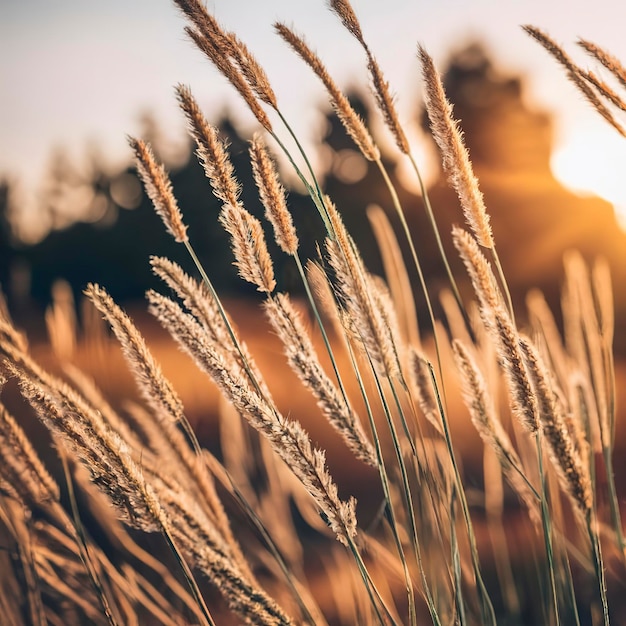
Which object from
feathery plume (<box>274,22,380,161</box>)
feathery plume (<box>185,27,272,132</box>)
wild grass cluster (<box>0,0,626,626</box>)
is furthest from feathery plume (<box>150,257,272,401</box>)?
feathery plume (<box>274,22,380,161</box>)

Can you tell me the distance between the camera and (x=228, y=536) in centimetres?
103

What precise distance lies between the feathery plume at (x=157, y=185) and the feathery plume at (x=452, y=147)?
0.44 metres

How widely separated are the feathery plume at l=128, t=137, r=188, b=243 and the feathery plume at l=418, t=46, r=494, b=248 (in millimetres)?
439

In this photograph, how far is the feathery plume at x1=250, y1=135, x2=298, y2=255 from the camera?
2.88 ft

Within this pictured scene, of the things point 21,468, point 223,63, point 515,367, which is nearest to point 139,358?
point 21,468

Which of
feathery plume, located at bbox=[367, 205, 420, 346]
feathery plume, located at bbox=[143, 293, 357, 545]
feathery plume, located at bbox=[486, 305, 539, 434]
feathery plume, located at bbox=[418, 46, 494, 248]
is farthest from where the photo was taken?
feathery plume, located at bbox=[367, 205, 420, 346]

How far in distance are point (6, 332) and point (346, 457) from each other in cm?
348

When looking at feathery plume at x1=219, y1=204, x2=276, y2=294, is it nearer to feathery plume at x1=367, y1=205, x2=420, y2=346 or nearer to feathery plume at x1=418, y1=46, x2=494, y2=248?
feathery plume at x1=418, y1=46, x2=494, y2=248

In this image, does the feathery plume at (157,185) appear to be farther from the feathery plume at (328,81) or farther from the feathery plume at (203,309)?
the feathery plume at (328,81)

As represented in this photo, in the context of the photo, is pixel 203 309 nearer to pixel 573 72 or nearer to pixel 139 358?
pixel 139 358

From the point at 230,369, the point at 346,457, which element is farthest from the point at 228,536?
the point at 346,457

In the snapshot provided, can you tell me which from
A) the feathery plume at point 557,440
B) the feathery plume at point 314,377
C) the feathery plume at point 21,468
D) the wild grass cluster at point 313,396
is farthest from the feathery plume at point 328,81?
the feathery plume at point 21,468

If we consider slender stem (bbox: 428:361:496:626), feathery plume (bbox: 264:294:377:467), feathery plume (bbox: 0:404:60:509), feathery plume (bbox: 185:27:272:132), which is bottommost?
slender stem (bbox: 428:361:496:626)

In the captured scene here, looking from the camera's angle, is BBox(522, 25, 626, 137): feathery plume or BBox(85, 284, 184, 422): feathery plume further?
BBox(522, 25, 626, 137): feathery plume
